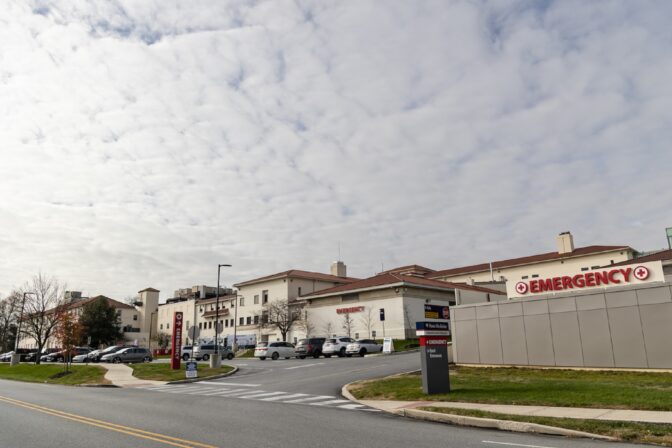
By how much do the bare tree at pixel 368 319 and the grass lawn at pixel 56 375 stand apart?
102ft

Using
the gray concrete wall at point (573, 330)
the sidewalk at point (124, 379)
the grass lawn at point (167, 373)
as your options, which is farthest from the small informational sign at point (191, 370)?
the gray concrete wall at point (573, 330)

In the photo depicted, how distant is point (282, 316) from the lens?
2822 inches

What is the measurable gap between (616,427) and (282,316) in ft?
209

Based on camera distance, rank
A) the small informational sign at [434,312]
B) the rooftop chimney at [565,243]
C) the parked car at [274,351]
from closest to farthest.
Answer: the small informational sign at [434,312]
the parked car at [274,351]
the rooftop chimney at [565,243]

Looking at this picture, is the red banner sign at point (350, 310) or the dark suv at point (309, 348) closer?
the dark suv at point (309, 348)

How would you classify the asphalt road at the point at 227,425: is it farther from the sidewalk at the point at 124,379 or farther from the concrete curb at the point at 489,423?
the sidewalk at the point at 124,379

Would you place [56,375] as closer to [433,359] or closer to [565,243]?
[433,359]

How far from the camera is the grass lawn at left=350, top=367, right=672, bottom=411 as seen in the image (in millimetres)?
13125

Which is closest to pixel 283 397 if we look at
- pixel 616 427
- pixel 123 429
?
pixel 123 429

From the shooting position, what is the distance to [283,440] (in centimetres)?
955

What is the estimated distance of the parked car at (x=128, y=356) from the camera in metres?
49.2

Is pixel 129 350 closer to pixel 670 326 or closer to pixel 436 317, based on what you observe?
pixel 436 317

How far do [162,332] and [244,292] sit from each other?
29.5m

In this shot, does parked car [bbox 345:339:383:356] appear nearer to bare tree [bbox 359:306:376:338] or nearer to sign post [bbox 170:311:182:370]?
sign post [bbox 170:311:182:370]
